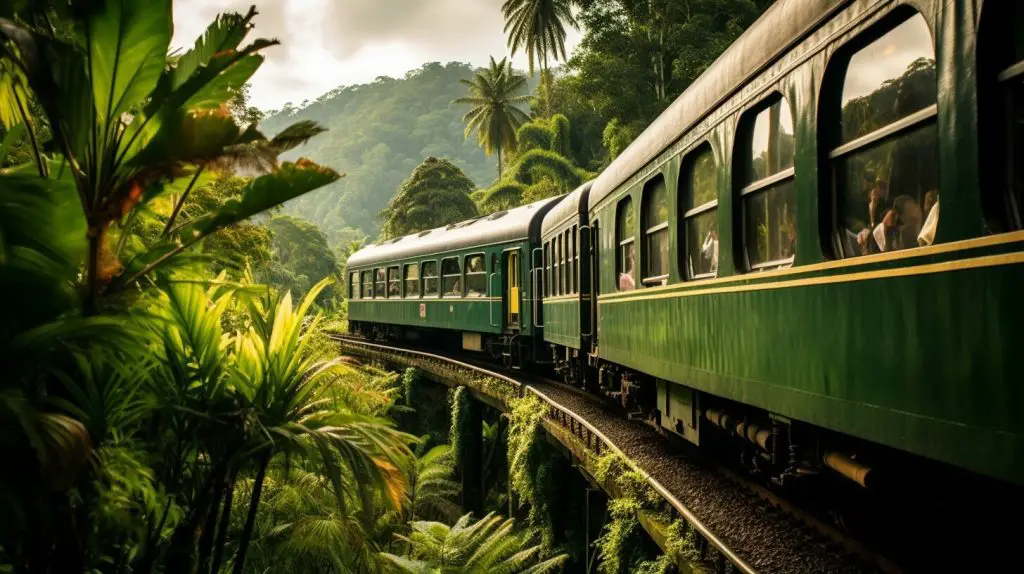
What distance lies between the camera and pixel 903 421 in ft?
11.2

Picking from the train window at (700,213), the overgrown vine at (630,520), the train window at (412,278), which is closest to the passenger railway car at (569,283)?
the overgrown vine at (630,520)

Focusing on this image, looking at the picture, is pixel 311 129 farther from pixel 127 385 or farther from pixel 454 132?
pixel 454 132

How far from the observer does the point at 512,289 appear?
18094mm

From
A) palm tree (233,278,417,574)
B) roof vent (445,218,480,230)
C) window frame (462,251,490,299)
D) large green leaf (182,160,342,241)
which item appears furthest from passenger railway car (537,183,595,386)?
large green leaf (182,160,342,241)

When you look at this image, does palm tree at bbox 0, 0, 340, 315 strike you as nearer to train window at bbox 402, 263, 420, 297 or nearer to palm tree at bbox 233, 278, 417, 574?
palm tree at bbox 233, 278, 417, 574

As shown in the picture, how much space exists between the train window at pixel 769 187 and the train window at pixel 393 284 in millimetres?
20419

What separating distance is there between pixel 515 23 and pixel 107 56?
46.1 m

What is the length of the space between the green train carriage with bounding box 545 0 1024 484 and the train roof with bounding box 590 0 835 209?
0.02m

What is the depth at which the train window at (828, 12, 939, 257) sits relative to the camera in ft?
11.1

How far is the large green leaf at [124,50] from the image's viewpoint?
3.46 m

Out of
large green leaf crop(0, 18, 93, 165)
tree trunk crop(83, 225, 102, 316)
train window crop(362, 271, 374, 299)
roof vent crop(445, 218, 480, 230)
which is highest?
roof vent crop(445, 218, 480, 230)

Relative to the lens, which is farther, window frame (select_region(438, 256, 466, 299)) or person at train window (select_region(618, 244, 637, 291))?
window frame (select_region(438, 256, 466, 299))

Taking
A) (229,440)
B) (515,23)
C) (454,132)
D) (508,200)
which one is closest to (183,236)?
(229,440)

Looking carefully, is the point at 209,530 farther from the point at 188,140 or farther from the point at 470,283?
the point at 470,283
